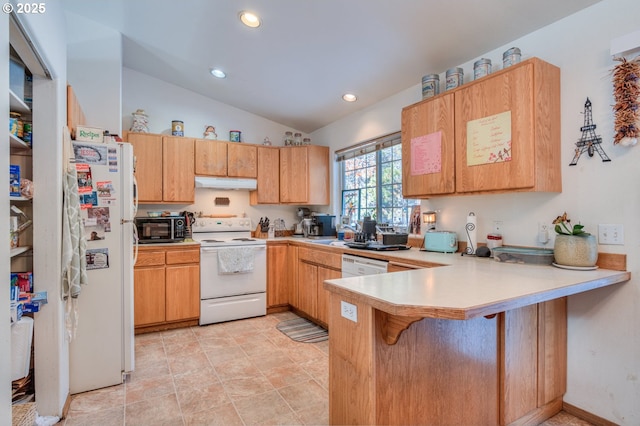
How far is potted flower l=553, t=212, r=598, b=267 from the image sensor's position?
177 cm

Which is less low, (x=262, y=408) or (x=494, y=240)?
(x=494, y=240)

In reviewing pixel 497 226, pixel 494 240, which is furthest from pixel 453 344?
pixel 497 226

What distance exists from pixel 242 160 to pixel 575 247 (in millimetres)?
3518

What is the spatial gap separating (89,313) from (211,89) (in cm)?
284

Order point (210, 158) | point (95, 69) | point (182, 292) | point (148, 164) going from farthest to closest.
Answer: point (210, 158), point (148, 164), point (182, 292), point (95, 69)

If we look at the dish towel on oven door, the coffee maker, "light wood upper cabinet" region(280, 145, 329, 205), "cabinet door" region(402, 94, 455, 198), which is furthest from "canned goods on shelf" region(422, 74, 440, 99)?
the dish towel on oven door

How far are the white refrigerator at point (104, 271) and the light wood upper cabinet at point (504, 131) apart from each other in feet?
7.78

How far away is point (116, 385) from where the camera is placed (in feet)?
7.77

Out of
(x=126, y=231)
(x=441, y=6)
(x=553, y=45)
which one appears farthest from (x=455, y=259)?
(x=126, y=231)

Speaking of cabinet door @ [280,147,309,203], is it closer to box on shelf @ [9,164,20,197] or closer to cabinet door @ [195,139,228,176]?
cabinet door @ [195,139,228,176]

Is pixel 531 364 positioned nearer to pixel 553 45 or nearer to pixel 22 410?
pixel 553 45

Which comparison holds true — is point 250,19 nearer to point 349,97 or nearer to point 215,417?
point 349,97

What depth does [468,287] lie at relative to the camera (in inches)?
55.9

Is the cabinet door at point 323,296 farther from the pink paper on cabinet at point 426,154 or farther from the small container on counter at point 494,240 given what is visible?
the small container on counter at point 494,240
